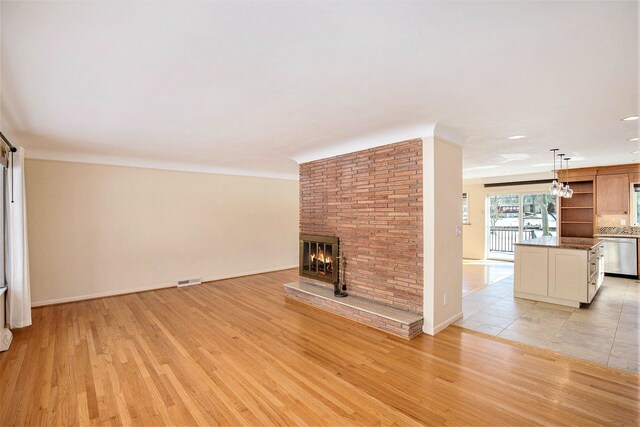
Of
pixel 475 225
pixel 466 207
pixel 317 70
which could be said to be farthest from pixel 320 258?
pixel 466 207

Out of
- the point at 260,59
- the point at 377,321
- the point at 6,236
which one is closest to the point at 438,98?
the point at 260,59

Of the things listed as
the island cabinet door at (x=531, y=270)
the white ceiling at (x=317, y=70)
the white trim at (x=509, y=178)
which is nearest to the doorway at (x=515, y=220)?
the white trim at (x=509, y=178)

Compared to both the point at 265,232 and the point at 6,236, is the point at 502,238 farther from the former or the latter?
the point at 6,236

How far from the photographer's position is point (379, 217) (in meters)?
4.03

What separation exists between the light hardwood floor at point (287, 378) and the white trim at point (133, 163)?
2.58m

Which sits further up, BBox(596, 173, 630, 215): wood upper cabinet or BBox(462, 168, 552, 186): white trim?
BBox(462, 168, 552, 186): white trim

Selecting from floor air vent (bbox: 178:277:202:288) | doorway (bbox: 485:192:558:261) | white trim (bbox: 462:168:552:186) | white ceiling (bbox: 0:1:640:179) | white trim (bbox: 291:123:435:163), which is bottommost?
floor air vent (bbox: 178:277:202:288)

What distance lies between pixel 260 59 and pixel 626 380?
3.92 m

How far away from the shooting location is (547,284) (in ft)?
15.2

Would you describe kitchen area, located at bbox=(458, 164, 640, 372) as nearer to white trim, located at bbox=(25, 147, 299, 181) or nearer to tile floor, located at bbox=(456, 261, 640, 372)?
tile floor, located at bbox=(456, 261, 640, 372)

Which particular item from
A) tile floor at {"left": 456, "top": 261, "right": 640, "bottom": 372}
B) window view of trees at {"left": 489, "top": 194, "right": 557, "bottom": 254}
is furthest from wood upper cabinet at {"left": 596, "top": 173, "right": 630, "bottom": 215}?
tile floor at {"left": 456, "top": 261, "right": 640, "bottom": 372}

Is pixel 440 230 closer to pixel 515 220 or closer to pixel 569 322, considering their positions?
pixel 569 322

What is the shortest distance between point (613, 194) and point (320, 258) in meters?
6.61

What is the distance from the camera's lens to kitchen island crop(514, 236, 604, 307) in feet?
14.2
